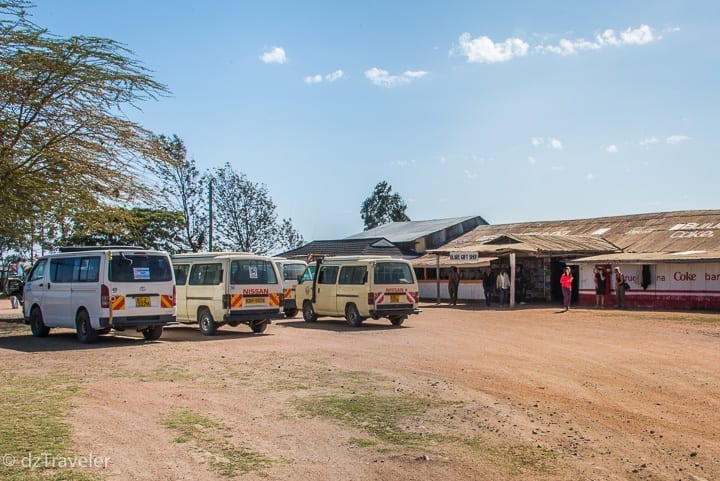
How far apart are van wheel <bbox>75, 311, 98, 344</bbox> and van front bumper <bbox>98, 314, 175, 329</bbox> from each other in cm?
56

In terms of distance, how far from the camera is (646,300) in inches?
1141

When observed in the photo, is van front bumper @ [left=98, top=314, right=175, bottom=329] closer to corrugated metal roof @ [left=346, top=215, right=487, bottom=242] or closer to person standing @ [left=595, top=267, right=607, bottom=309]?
person standing @ [left=595, top=267, right=607, bottom=309]

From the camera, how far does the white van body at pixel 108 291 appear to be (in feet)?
50.4

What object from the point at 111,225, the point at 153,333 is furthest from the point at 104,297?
the point at 111,225

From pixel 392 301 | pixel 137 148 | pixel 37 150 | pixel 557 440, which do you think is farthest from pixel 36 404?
pixel 392 301

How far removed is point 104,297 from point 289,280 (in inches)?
388

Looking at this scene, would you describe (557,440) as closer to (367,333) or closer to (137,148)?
Answer: (367,333)

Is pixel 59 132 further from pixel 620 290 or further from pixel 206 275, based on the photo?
pixel 620 290

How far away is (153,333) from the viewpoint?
16.7 meters

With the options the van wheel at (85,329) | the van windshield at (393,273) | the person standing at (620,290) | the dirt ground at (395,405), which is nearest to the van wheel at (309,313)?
the van windshield at (393,273)

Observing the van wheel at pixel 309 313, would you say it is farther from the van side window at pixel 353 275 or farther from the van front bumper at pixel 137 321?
the van front bumper at pixel 137 321

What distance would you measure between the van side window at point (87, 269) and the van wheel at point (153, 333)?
6.08 ft

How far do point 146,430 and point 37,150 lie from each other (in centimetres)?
1123

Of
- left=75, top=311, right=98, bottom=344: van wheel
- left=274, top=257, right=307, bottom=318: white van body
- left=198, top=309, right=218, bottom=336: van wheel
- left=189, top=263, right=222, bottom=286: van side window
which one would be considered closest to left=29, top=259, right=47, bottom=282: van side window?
left=75, top=311, right=98, bottom=344: van wheel
